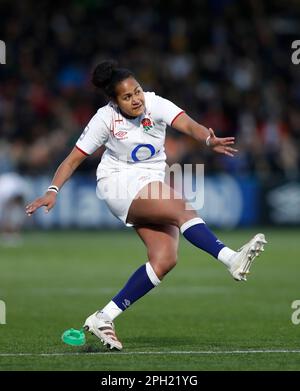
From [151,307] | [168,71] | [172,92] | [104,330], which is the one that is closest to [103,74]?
[104,330]

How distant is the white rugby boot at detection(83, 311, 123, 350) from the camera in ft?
26.3

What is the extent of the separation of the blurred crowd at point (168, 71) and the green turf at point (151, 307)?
2676mm

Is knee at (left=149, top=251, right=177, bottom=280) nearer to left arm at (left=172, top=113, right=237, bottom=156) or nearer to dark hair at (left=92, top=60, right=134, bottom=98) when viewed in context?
left arm at (left=172, top=113, right=237, bottom=156)

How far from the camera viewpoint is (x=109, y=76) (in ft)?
→ 27.0

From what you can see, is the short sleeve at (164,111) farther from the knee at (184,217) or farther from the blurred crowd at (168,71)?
the blurred crowd at (168,71)

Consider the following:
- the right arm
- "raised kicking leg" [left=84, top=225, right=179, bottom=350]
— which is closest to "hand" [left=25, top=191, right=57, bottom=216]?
the right arm

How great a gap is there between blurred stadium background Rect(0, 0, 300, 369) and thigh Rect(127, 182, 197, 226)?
35.3 feet

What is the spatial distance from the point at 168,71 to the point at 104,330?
52.3 feet

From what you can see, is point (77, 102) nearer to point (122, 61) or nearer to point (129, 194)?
point (122, 61)

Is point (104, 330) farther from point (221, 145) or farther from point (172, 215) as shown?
point (221, 145)

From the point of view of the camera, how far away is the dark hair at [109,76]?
27.0 ft

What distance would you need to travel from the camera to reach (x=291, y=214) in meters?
21.8

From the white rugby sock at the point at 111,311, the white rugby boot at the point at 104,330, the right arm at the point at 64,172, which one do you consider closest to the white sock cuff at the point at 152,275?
the white rugby sock at the point at 111,311

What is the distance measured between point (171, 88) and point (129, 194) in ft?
49.5
